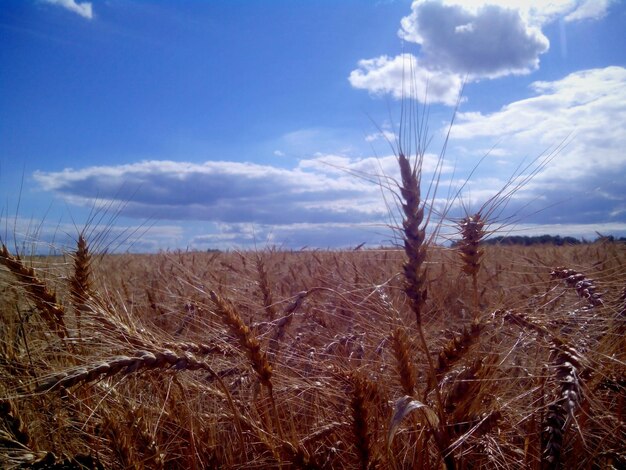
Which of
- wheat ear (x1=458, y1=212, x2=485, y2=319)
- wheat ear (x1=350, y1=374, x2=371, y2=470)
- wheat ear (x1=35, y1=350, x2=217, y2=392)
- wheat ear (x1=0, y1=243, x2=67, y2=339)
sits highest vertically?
wheat ear (x1=458, y1=212, x2=485, y2=319)

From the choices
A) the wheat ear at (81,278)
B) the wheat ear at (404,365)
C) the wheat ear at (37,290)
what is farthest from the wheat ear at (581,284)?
the wheat ear at (37,290)

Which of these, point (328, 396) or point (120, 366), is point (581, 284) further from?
point (120, 366)

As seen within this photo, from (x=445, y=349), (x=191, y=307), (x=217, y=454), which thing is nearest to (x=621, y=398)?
(x=445, y=349)

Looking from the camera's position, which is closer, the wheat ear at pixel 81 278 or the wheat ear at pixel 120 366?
the wheat ear at pixel 120 366

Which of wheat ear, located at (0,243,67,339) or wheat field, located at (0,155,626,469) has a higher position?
wheat ear, located at (0,243,67,339)

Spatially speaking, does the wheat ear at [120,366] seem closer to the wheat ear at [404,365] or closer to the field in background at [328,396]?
the field in background at [328,396]

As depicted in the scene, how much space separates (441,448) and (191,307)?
2620 millimetres

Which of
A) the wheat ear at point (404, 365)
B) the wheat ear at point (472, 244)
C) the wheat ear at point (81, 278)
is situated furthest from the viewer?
the wheat ear at point (81, 278)

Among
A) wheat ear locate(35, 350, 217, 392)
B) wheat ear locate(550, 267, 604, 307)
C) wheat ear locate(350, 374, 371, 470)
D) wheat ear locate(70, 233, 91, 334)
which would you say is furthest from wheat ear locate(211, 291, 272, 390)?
wheat ear locate(550, 267, 604, 307)

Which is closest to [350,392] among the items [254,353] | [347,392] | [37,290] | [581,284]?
[347,392]

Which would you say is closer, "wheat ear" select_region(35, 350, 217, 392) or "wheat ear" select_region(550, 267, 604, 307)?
"wheat ear" select_region(35, 350, 217, 392)

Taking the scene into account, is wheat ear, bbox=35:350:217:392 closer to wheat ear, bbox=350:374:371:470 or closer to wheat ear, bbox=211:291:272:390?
wheat ear, bbox=211:291:272:390

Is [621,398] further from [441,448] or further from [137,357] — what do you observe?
[137,357]

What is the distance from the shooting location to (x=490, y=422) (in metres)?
1.60
